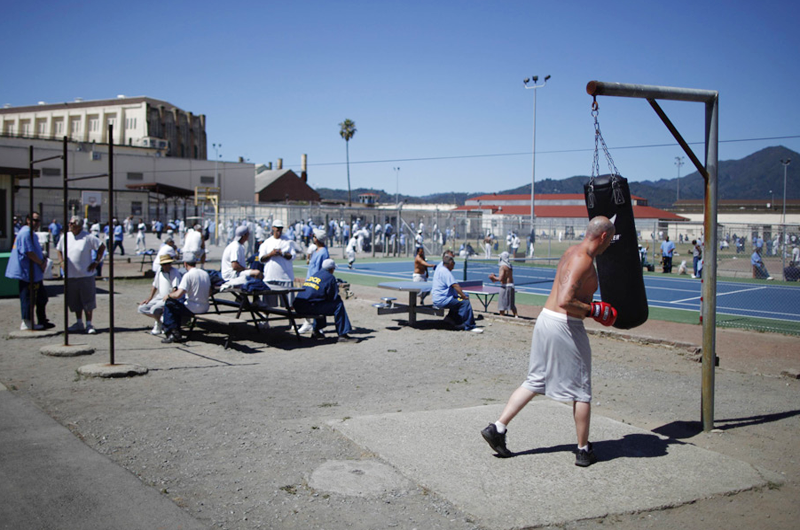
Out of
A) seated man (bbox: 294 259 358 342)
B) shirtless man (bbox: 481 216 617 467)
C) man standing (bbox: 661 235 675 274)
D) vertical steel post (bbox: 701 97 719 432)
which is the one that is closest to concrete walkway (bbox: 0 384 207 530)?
shirtless man (bbox: 481 216 617 467)

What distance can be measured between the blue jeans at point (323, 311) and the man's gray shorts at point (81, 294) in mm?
3478

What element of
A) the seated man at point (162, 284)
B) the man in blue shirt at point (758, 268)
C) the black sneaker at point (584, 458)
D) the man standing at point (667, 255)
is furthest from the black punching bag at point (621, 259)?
the man standing at point (667, 255)

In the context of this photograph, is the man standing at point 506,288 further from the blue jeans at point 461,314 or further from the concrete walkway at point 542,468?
the concrete walkway at point 542,468

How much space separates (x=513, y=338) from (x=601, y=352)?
1.65 meters

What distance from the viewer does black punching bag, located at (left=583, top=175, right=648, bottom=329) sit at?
18.6ft

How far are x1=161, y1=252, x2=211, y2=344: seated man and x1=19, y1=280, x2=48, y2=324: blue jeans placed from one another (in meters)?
2.23

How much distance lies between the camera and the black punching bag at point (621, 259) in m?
5.66

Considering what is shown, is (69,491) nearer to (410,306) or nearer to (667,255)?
→ (410,306)


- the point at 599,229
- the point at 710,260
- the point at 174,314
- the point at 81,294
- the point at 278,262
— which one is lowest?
the point at 174,314

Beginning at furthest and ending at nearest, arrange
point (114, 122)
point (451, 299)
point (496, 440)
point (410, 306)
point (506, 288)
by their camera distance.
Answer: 1. point (114, 122)
2. point (506, 288)
3. point (410, 306)
4. point (451, 299)
5. point (496, 440)

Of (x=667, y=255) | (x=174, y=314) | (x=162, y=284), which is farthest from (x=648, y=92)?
(x=667, y=255)

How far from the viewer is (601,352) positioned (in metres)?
10.2

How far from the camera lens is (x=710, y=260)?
5.91 m

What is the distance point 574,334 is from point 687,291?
1918 centimetres
